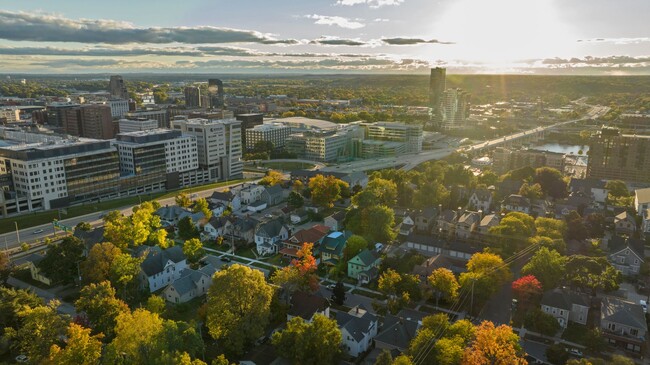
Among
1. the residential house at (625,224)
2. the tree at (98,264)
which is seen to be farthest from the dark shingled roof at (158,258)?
the residential house at (625,224)

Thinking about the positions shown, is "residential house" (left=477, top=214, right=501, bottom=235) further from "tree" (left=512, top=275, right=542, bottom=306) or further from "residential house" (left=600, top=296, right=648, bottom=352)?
"residential house" (left=600, top=296, right=648, bottom=352)

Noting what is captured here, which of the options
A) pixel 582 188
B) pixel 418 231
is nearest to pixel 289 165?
pixel 418 231

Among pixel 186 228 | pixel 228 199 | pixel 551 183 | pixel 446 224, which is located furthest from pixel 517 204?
pixel 186 228

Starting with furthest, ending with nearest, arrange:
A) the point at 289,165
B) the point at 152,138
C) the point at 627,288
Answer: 1. the point at 289,165
2. the point at 152,138
3. the point at 627,288

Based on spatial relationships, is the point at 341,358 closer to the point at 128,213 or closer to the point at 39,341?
the point at 39,341

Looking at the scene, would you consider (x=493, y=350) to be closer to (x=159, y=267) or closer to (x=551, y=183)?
(x=159, y=267)

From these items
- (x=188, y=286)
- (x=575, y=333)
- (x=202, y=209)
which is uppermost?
(x=202, y=209)
